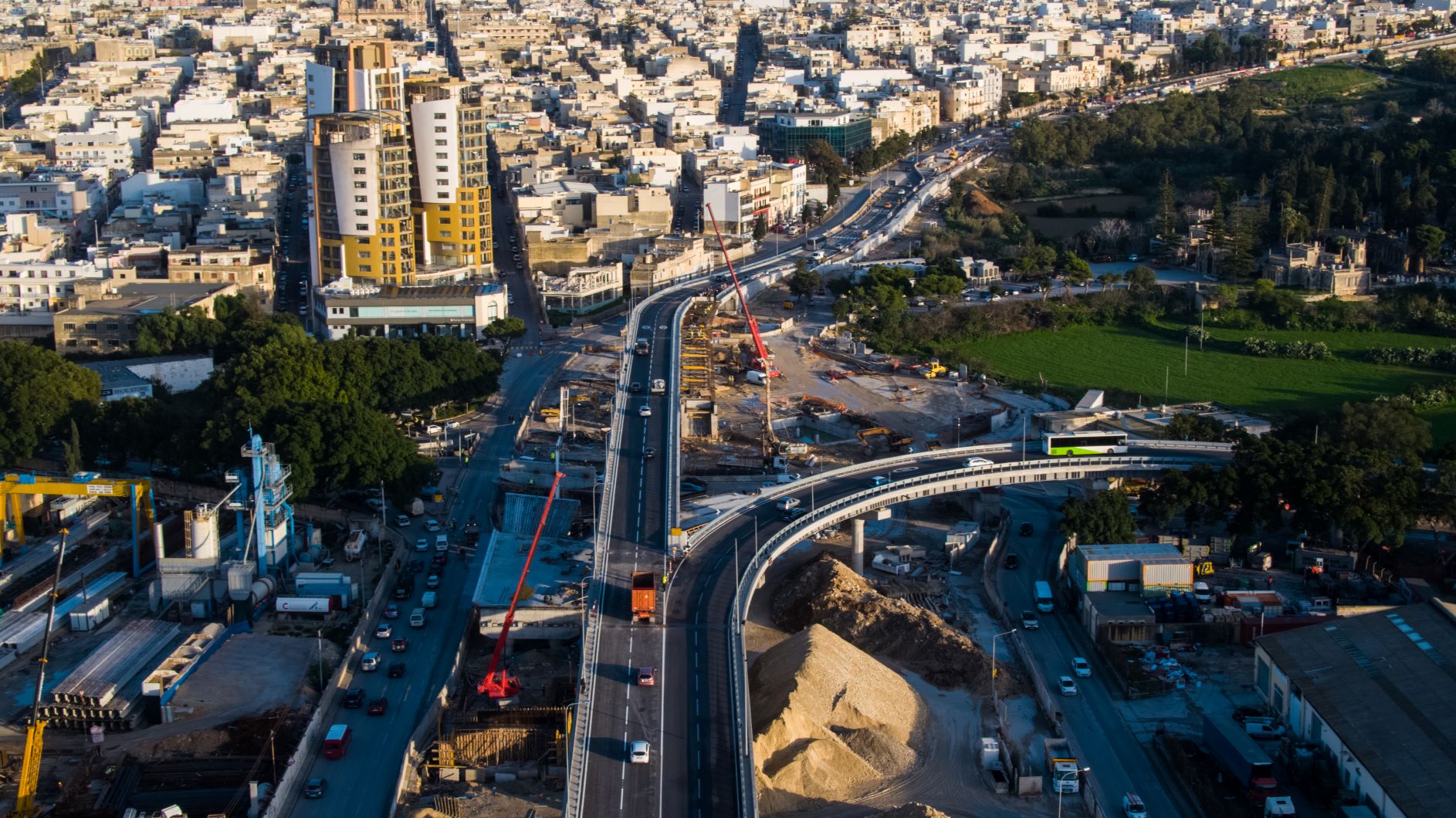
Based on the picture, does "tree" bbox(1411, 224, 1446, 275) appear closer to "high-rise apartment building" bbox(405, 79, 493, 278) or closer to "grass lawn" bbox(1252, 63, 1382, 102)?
"high-rise apartment building" bbox(405, 79, 493, 278)

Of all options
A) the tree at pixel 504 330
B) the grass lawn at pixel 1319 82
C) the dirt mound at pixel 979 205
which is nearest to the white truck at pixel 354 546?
the tree at pixel 504 330

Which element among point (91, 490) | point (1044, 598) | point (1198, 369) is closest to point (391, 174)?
point (91, 490)

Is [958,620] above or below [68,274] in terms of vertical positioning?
below

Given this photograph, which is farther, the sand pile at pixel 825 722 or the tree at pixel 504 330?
the tree at pixel 504 330

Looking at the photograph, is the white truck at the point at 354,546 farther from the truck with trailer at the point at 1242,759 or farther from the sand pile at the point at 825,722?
the truck with trailer at the point at 1242,759

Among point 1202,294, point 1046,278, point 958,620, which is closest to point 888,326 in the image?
point 1046,278

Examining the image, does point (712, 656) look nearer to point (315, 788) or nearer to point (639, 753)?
point (639, 753)

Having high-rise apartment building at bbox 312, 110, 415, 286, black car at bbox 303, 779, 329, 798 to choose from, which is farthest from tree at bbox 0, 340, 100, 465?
black car at bbox 303, 779, 329, 798

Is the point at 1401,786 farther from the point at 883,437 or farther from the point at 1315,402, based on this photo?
the point at 1315,402
